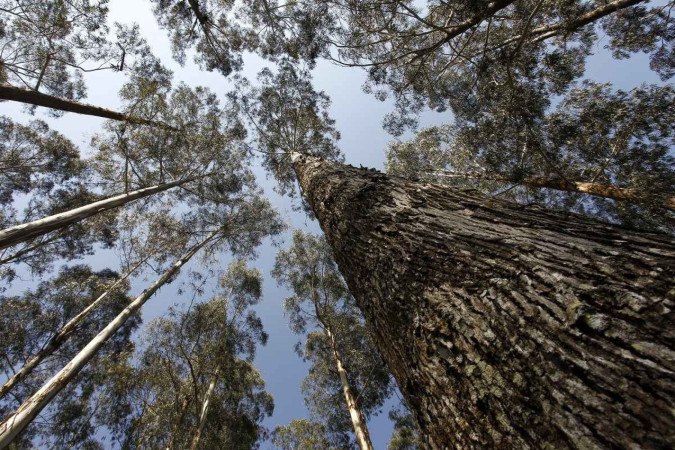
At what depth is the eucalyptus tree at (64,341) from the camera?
10773 mm

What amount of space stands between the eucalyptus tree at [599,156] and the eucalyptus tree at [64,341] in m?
11.1

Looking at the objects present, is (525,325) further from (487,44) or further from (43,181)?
(43,181)

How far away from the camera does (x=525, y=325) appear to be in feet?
3.49

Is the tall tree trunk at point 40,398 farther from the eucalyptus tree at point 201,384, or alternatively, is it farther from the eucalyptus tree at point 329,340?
the eucalyptus tree at point 329,340

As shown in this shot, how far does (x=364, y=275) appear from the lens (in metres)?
1.96

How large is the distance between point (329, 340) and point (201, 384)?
424 centimetres

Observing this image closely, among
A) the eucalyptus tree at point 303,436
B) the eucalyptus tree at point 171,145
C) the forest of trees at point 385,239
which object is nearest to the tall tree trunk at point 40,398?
the forest of trees at point 385,239

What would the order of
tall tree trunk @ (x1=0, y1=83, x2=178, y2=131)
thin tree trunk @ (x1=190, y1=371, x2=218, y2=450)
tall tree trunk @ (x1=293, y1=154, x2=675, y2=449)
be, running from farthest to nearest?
thin tree trunk @ (x1=190, y1=371, x2=218, y2=450)
tall tree trunk @ (x1=0, y1=83, x2=178, y2=131)
tall tree trunk @ (x1=293, y1=154, x2=675, y2=449)

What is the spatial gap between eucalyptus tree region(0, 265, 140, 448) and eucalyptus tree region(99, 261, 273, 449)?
1233mm

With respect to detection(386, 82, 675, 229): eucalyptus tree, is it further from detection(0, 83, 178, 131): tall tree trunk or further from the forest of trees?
detection(0, 83, 178, 131): tall tree trunk

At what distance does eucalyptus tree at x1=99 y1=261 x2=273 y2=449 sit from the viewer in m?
10.2

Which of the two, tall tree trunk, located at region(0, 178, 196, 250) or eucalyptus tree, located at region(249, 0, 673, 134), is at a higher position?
eucalyptus tree, located at region(249, 0, 673, 134)

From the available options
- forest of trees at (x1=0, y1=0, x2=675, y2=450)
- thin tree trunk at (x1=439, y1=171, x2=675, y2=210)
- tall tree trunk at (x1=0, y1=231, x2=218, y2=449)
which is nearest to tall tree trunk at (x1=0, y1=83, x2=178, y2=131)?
forest of trees at (x1=0, y1=0, x2=675, y2=450)

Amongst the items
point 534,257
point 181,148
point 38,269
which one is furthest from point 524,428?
point 38,269
